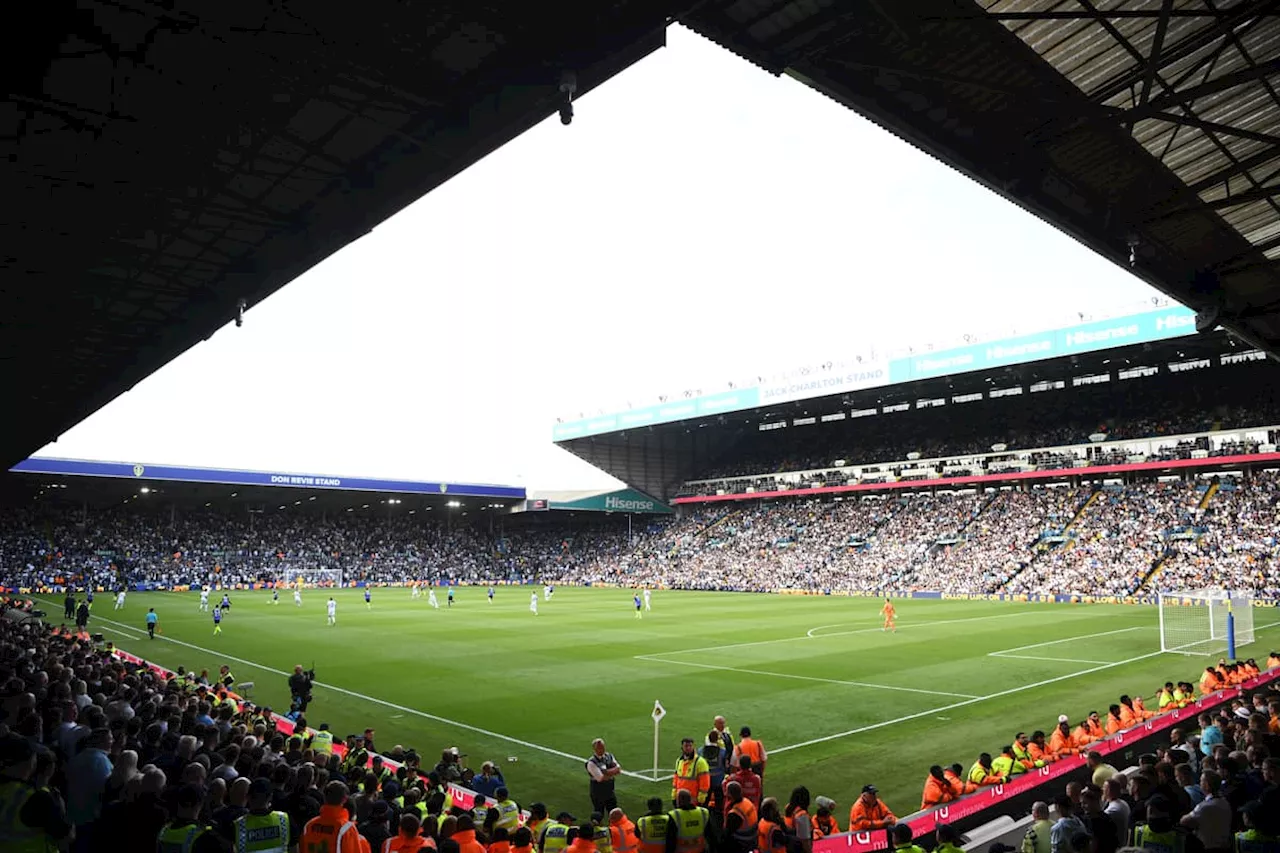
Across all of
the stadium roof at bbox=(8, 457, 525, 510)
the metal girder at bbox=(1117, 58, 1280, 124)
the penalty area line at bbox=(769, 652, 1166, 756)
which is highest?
the metal girder at bbox=(1117, 58, 1280, 124)

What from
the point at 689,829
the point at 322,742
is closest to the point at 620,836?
the point at 689,829

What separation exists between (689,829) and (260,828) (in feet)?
11.6

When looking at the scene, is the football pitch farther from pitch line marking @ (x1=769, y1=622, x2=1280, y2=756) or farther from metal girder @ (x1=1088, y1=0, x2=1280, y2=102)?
metal girder @ (x1=1088, y1=0, x2=1280, y2=102)

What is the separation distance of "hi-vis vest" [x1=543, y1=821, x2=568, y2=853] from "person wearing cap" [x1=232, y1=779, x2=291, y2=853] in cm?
254

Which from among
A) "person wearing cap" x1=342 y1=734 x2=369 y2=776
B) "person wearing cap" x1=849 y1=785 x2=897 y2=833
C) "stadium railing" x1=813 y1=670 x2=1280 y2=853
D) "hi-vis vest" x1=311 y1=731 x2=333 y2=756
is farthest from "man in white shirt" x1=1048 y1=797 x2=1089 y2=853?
"hi-vis vest" x1=311 y1=731 x2=333 y2=756

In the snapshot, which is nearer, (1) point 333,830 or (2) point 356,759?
(1) point 333,830

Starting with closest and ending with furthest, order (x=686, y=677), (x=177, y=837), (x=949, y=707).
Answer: (x=177, y=837) < (x=949, y=707) < (x=686, y=677)

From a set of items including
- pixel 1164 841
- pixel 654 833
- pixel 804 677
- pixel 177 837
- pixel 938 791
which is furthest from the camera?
pixel 804 677

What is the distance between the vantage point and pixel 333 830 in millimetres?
6422

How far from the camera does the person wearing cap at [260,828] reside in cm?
612

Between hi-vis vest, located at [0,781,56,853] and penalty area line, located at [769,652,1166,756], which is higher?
hi-vis vest, located at [0,781,56,853]

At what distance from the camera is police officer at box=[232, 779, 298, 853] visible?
20.1 ft

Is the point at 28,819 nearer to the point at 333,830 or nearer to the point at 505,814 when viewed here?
the point at 333,830

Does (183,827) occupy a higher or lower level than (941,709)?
higher
